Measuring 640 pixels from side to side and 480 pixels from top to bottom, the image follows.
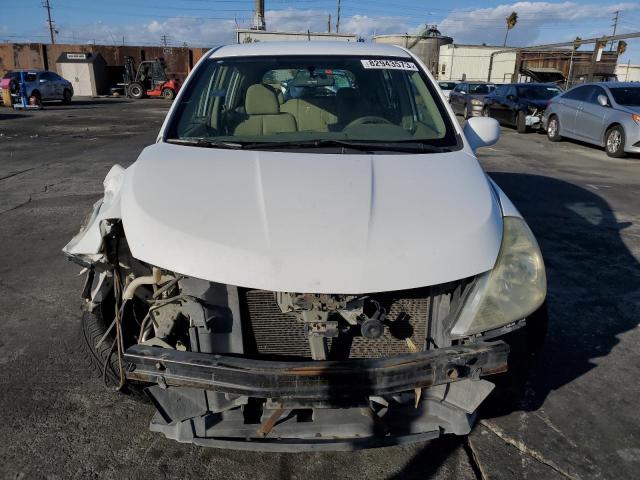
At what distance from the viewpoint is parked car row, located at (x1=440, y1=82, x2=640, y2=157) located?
34.1 ft

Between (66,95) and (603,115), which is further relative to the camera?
(66,95)

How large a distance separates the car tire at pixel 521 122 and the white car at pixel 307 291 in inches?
535

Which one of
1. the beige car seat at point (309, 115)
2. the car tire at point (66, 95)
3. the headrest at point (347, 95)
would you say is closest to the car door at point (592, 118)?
the headrest at point (347, 95)

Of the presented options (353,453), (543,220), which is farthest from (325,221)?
(543,220)

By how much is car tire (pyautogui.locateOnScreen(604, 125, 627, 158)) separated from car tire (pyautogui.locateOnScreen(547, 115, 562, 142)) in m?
1.96

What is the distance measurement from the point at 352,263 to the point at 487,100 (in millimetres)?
16687

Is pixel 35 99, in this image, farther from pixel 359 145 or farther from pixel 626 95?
pixel 359 145

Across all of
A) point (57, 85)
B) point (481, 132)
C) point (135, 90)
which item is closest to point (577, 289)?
point (481, 132)

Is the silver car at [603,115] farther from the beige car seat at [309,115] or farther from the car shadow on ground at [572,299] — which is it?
the beige car seat at [309,115]

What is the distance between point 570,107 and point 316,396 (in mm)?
12626

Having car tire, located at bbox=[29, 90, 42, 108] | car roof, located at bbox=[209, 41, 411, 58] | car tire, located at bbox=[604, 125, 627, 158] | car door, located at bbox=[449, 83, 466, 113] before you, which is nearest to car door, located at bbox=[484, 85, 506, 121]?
car door, located at bbox=[449, 83, 466, 113]

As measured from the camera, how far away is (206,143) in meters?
2.80

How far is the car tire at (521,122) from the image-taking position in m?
14.8

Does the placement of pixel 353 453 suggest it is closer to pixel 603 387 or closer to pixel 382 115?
pixel 603 387
